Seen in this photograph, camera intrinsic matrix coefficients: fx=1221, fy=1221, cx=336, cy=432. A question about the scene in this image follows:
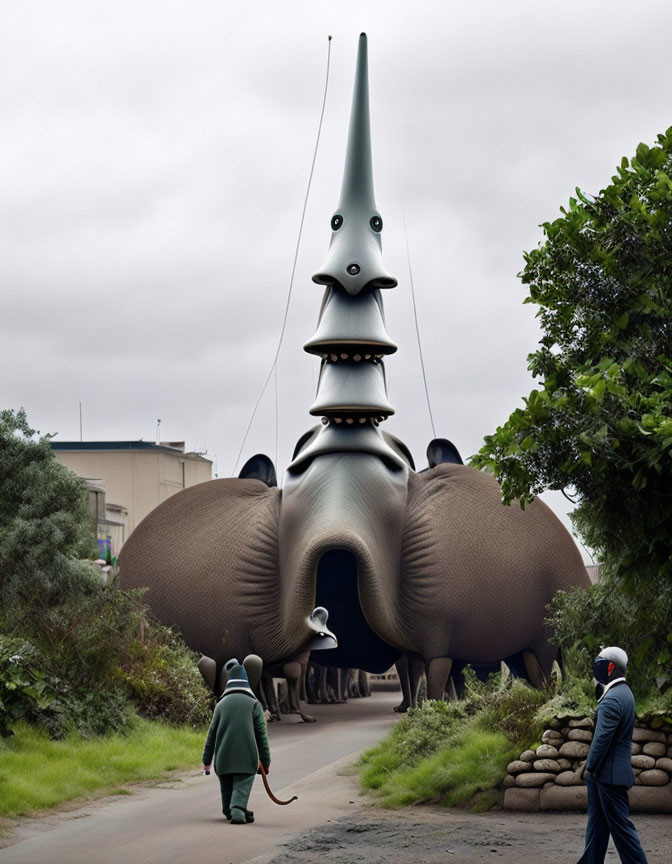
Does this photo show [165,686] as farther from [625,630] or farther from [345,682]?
[345,682]

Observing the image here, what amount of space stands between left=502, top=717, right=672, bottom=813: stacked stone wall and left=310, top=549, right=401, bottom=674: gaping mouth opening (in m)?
18.7

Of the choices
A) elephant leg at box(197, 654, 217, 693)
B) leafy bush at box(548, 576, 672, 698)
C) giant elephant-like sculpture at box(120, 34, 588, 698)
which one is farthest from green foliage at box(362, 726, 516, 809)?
giant elephant-like sculpture at box(120, 34, 588, 698)

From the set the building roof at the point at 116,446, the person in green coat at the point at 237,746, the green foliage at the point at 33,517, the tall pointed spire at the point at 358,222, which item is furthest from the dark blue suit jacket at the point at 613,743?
the building roof at the point at 116,446

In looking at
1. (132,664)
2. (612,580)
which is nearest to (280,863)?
(612,580)

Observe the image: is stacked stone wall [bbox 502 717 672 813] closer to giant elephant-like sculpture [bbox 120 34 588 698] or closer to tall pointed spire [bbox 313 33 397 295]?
giant elephant-like sculpture [bbox 120 34 588 698]

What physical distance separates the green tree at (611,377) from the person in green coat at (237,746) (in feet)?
11.1

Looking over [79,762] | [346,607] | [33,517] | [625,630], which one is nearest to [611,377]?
[625,630]

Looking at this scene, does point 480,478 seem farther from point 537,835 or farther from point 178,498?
point 537,835

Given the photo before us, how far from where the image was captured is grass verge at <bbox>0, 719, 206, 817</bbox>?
42.9 feet

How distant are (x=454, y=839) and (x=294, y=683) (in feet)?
59.2

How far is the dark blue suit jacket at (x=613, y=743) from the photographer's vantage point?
28.1 ft

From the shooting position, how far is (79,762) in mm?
15305

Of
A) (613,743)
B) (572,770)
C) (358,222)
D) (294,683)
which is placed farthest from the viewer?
(358,222)

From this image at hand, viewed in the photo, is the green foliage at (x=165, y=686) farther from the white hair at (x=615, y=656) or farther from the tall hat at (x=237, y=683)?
the white hair at (x=615, y=656)
